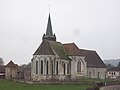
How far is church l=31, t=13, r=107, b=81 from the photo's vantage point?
6412cm

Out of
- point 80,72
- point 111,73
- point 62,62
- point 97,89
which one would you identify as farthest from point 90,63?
point 97,89

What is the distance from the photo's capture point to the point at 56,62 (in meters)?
65.1

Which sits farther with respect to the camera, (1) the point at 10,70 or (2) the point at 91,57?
(1) the point at 10,70

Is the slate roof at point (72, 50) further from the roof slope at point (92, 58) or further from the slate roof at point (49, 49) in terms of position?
the roof slope at point (92, 58)

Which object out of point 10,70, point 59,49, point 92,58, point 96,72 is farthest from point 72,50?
point 10,70

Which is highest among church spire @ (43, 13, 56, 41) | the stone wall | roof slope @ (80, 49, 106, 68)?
church spire @ (43, 13, 56, 41)

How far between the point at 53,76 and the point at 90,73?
1788 centimetres

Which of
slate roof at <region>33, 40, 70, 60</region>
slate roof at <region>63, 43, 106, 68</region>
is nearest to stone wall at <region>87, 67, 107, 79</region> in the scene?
slate roof at <region>63, 43, 106, 68</region>

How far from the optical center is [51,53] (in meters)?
64.6

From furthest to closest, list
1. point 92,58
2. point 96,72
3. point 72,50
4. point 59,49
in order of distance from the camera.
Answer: point 92,58 → point 96,72 → point 72,50 → point 59,49

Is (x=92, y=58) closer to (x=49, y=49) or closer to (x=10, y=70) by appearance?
(x=49, y=49)

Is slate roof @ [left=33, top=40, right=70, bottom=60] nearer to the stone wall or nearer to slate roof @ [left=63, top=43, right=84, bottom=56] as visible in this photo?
slate roof @ [left=63, top=43, right=84, bottom=56]

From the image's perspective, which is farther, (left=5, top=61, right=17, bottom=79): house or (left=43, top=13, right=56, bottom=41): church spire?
(left=5, top=61, right=17, bottom=79): house

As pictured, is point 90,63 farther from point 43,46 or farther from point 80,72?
point 43,46
